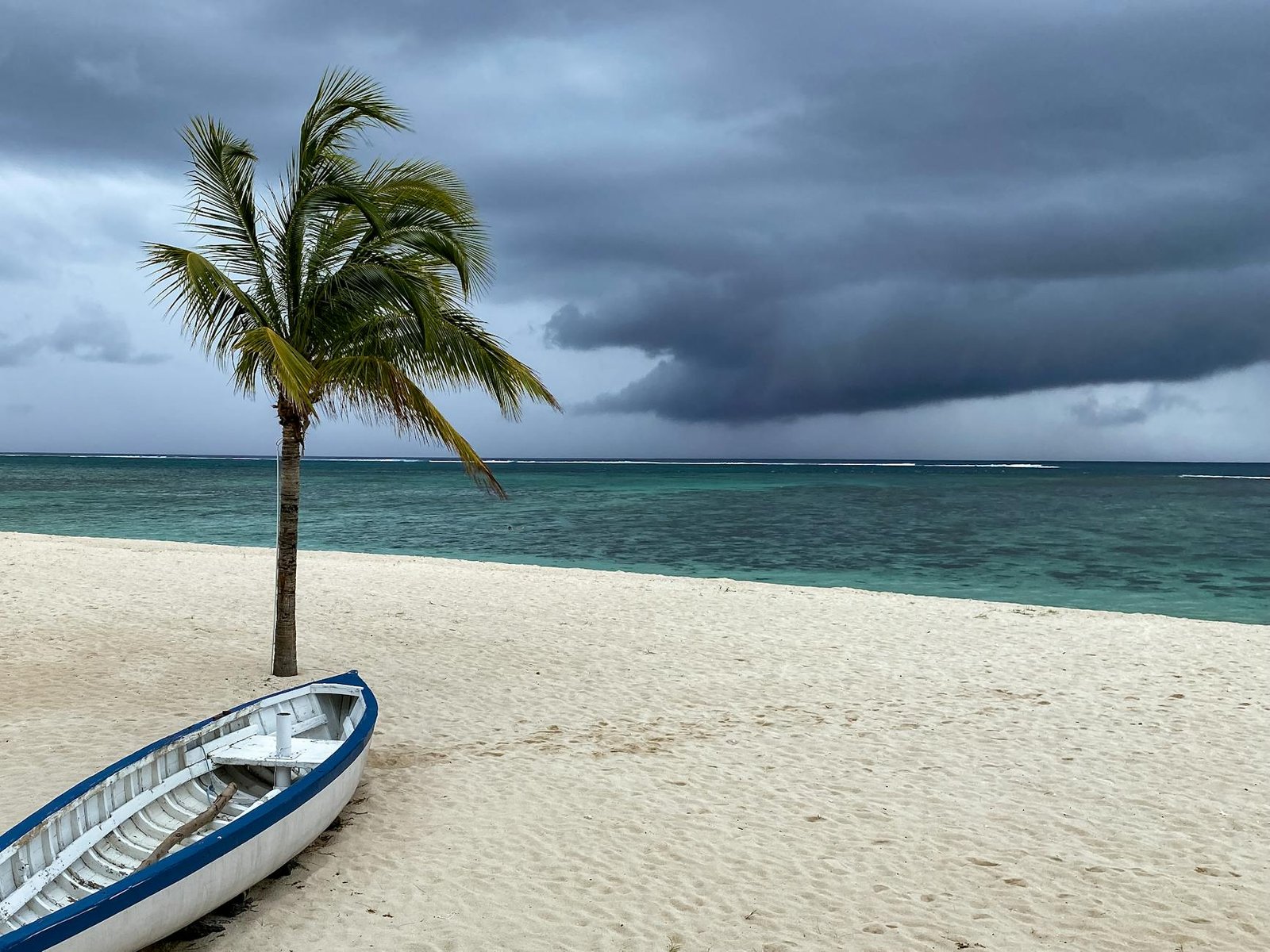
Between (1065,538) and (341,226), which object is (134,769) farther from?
(1065,538)

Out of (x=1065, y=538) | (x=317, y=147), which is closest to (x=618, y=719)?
(x=317, y=147)

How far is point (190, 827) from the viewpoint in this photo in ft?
17.9

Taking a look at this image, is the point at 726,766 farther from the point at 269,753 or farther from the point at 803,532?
the point at 803,532

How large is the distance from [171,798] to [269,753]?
0.74 metres

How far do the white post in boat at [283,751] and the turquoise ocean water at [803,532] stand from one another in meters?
19.0

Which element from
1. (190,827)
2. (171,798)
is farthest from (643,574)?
(190,827)

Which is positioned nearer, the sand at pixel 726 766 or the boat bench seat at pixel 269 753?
the sand at pixel 726 766

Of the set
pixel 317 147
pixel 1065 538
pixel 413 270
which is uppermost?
pixel 317 147

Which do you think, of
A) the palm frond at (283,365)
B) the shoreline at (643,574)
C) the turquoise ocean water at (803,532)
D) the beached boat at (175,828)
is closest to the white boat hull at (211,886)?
the beached boat at (175,828)

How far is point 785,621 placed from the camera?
1567 cm

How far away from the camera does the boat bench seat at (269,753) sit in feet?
21.3

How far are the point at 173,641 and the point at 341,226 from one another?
732 centimetres

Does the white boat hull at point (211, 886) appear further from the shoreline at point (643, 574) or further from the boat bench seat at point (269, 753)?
the shoreline at point (643, 574)

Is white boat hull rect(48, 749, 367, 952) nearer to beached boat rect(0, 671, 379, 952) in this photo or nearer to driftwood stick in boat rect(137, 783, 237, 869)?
beached boat rect(0, 671, 379, 952)
